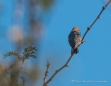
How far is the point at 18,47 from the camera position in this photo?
4.11 feet

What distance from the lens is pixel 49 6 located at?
4.51ft

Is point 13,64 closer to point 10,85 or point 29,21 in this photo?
point 10,85

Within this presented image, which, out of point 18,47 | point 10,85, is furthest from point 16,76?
point 18,47

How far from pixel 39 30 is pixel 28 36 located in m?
0.09

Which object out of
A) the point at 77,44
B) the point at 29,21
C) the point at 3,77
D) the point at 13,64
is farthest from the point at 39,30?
the point at 77,44

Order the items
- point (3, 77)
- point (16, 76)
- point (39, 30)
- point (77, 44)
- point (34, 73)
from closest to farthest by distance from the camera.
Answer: point (39, 30), point (16, 76), point (34, 73), point (3, 77), point (77, 44)

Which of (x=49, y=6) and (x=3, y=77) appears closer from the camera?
(x=49, y=6)

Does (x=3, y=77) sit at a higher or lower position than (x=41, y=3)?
lower

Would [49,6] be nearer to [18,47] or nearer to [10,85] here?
[18,47]

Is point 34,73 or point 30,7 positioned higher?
point 30,7

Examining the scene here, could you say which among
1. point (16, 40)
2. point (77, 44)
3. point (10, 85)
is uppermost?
point (77, 44)

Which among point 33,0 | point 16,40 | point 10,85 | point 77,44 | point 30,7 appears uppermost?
point 77,44

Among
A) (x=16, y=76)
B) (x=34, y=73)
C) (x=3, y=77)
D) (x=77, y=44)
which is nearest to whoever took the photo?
(x=16, y=76)

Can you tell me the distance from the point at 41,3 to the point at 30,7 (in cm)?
15
